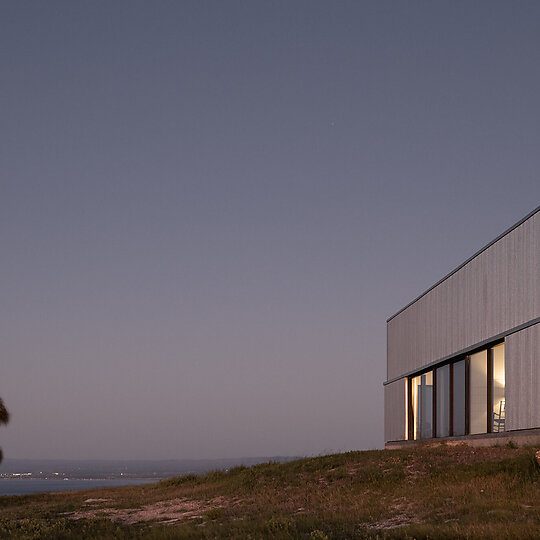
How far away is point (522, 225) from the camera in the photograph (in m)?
21.5

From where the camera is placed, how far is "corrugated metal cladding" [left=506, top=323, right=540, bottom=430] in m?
19.9

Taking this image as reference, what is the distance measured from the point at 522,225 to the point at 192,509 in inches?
497

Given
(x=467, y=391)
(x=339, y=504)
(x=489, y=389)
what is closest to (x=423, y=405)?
(x=467, y=391)

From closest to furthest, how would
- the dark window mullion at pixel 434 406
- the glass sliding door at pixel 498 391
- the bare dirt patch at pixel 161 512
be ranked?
the bare dirt patch at pixel 161 512 → the glass sliding door at pixel 498 391 → the dark window mullion at pixel 434 406

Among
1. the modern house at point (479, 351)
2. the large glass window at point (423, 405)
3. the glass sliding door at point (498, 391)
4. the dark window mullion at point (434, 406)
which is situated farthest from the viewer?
the large glass window at point (423, 405)

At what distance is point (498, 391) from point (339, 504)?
29.5 feet

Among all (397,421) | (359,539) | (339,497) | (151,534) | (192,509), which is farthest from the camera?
(397,421)

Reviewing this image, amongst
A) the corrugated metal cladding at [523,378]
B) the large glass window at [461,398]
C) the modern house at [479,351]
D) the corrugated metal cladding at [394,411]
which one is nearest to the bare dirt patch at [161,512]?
the corrugated metal cladding at [523,378]

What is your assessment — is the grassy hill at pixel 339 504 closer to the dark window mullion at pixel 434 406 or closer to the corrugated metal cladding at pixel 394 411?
the dark window mullion at pixel 434 406

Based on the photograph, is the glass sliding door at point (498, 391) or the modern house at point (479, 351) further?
the glass sliding door at point (498, 391)

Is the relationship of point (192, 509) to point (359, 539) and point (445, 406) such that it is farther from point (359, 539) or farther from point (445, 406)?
point (445, 406)

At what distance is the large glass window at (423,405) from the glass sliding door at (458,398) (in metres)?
3.05

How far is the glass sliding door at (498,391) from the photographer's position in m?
22.5

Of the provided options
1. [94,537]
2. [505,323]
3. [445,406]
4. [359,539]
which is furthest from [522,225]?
[94,537]
